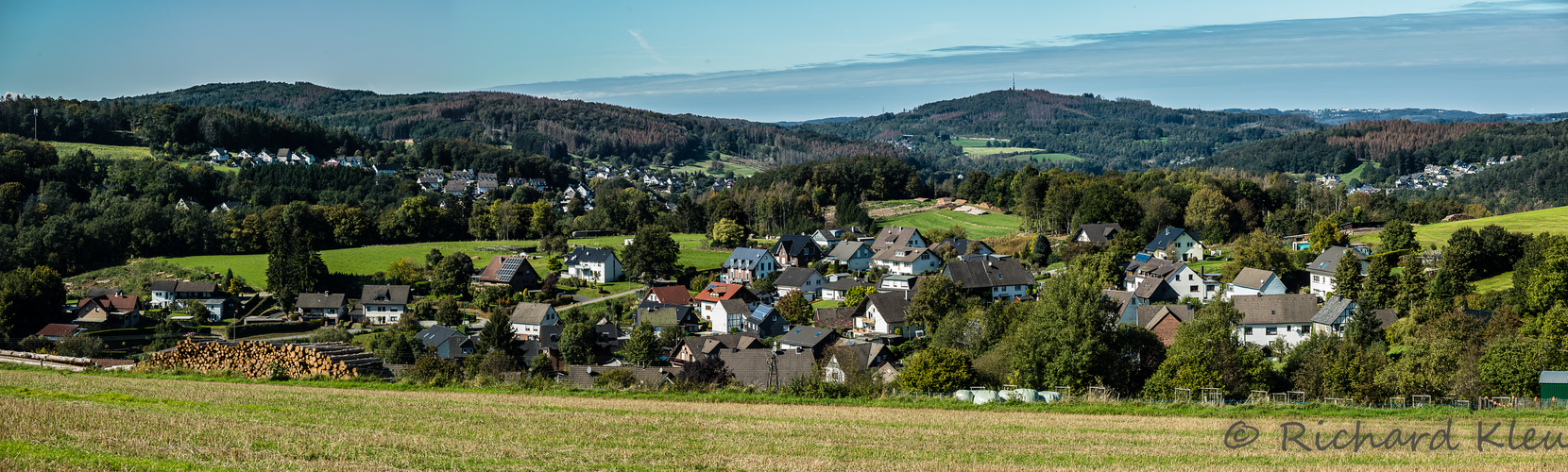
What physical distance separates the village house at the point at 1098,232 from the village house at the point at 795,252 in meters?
14.1

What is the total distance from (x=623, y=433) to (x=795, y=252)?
Result: 41965mm

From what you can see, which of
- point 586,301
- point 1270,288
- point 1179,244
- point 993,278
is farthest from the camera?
point 1179,244

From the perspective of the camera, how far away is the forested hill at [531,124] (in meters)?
149

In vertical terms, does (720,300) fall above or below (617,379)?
below

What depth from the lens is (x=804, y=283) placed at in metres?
46.2

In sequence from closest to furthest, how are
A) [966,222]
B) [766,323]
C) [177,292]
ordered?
[766,323], [177,292], [966,222]

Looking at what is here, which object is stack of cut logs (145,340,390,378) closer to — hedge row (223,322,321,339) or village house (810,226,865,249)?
hedge row (223,322,321,339)

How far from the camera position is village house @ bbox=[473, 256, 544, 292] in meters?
47.1

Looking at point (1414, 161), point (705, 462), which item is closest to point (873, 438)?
point (705, 462)

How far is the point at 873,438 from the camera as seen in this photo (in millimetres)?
11703

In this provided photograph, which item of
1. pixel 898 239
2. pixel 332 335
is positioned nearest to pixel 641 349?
pixel 332 335

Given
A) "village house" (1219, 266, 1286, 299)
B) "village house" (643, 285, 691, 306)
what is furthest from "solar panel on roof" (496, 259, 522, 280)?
"village house" (1219, 266, 1286, 299)

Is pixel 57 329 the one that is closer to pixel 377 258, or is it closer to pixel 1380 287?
pixel 377 258

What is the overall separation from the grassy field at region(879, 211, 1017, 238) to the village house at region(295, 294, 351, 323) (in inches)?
1331
